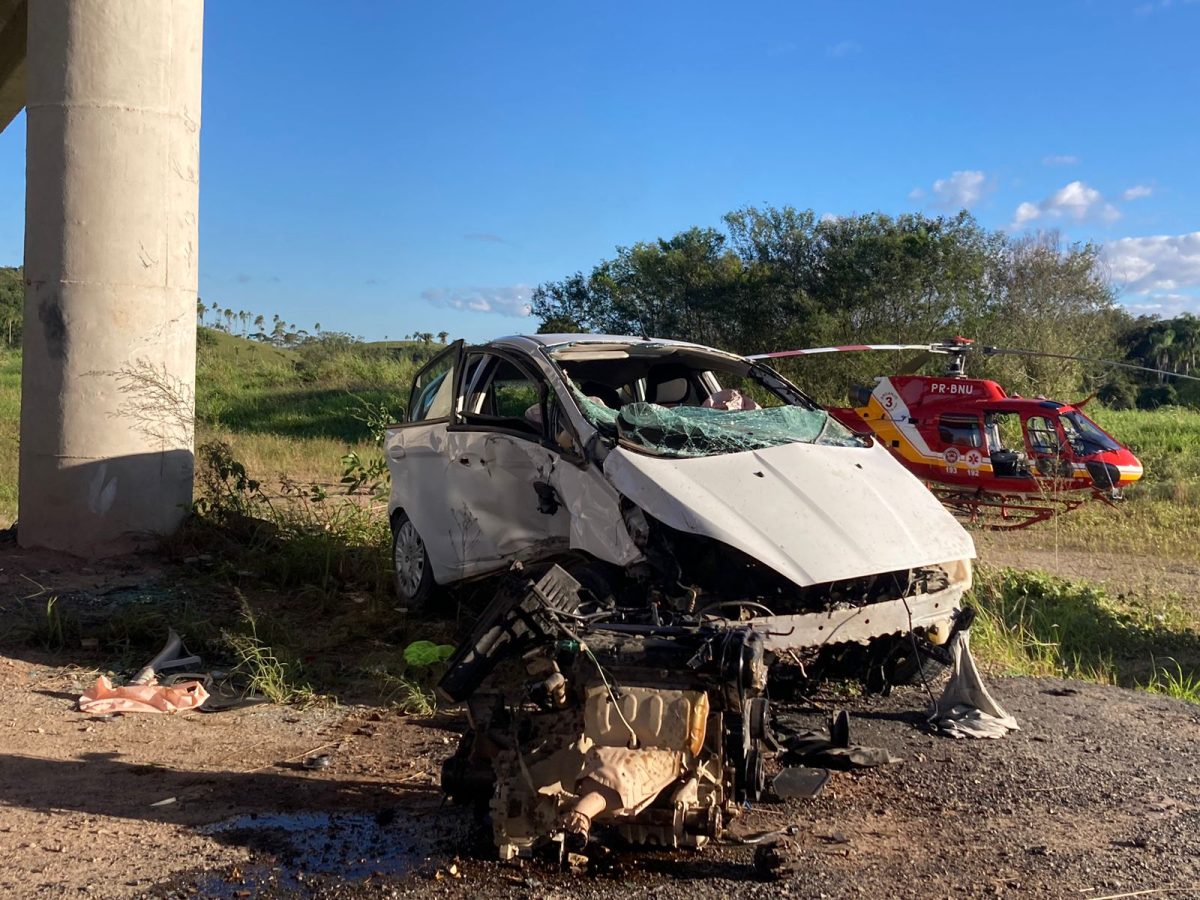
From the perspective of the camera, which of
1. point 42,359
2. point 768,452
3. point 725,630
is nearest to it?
point 725,630

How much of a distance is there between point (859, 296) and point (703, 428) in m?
22.9

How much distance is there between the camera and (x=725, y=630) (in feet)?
12.6

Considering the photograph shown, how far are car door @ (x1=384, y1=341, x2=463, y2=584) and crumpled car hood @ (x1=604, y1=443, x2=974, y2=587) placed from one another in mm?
2094

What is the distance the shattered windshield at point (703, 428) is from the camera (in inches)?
216

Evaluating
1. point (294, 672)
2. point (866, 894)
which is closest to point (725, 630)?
point (866, 894)

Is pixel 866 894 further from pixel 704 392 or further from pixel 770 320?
pixel 770 320

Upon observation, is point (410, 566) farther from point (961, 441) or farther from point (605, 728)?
point (961, 441)

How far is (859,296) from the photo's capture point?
89.7ft

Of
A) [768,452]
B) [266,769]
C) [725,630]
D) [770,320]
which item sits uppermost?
[770,320]

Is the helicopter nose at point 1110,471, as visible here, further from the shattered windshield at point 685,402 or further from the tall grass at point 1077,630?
the shattered windshield at point 685,402

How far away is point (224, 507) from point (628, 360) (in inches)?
167

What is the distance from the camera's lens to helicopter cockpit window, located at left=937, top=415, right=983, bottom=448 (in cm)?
1611

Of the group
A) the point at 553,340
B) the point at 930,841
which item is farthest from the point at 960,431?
the point at 930,841

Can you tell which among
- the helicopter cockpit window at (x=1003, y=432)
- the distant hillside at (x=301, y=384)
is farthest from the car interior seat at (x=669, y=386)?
the distant hillside at (x=301, y=384)
